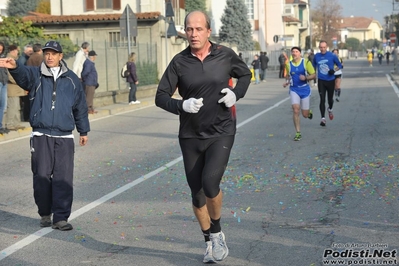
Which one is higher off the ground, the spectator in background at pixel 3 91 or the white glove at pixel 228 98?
the white glove at pixel 228 98

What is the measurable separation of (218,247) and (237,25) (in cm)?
6970

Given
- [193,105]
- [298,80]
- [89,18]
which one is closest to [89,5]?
[89,18]

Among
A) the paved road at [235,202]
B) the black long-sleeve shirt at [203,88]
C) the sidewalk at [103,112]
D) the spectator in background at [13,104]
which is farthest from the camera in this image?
the spectator in background at [13,104]

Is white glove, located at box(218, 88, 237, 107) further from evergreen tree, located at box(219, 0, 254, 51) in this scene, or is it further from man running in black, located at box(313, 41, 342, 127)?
evergreen tree, located at box(219, 0, 254, 51)

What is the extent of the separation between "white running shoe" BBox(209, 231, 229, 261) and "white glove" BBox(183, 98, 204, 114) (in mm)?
1077

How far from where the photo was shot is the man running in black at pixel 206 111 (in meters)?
6.19

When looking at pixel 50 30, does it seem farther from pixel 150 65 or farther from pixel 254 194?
pixel 254 194

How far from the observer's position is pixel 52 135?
786 cm

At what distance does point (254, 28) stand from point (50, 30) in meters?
47.1

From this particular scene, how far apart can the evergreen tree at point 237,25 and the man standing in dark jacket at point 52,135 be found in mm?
67126

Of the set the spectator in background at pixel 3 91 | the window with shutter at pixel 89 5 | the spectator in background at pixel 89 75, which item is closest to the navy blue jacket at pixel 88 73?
the spectator in background at pixel 89 75

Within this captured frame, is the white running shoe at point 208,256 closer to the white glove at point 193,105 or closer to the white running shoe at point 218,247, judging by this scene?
the white running shoe at point 218,247

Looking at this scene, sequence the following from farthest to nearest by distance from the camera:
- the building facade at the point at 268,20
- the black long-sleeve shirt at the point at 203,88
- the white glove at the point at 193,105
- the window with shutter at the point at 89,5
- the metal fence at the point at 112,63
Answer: the building facade at the point at 268,20
the window with shutter at the point at 89,5
the metal fence at the point at 112,63
the black long-sleeve shirt at the point at 203,88
the white glove at the point at 193,105

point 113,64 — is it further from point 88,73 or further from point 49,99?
point 49,99
